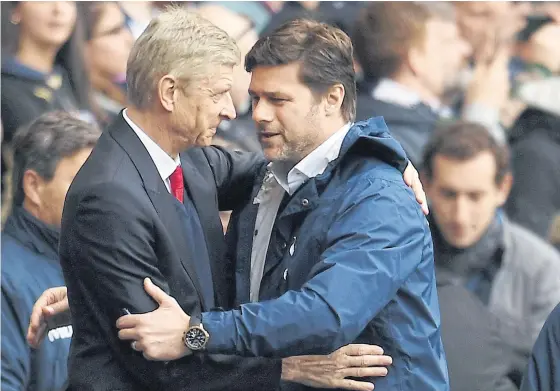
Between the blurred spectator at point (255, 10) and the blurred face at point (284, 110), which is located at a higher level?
the blurred face at point (284, 110)

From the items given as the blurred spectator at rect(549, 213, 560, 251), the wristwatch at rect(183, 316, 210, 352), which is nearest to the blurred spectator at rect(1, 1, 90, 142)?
the blurred spectator at rect(549, 213, 560, 251)

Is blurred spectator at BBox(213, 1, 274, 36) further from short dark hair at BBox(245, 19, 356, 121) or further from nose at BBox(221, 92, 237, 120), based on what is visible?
nose at BBox(221, 92, 237, 120)

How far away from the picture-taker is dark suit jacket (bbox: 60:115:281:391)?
3756 millimetres

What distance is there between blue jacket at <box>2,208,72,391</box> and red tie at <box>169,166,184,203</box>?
3.52 feet

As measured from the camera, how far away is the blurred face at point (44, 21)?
6.41 m

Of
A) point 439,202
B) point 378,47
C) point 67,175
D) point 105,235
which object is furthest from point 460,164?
point 105,235

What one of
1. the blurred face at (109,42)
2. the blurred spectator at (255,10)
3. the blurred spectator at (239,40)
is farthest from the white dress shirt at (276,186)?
the blurred spectator at (255,10)

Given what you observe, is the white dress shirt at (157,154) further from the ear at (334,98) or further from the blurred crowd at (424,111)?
the blurred crowd at (424,111)

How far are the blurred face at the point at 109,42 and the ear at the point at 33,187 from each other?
191cm

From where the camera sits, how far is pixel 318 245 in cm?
389

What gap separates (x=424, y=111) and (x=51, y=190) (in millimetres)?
2346

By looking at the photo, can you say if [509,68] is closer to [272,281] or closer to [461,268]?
[461,268]

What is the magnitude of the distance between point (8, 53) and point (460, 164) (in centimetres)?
216

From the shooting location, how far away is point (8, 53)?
253 inches
